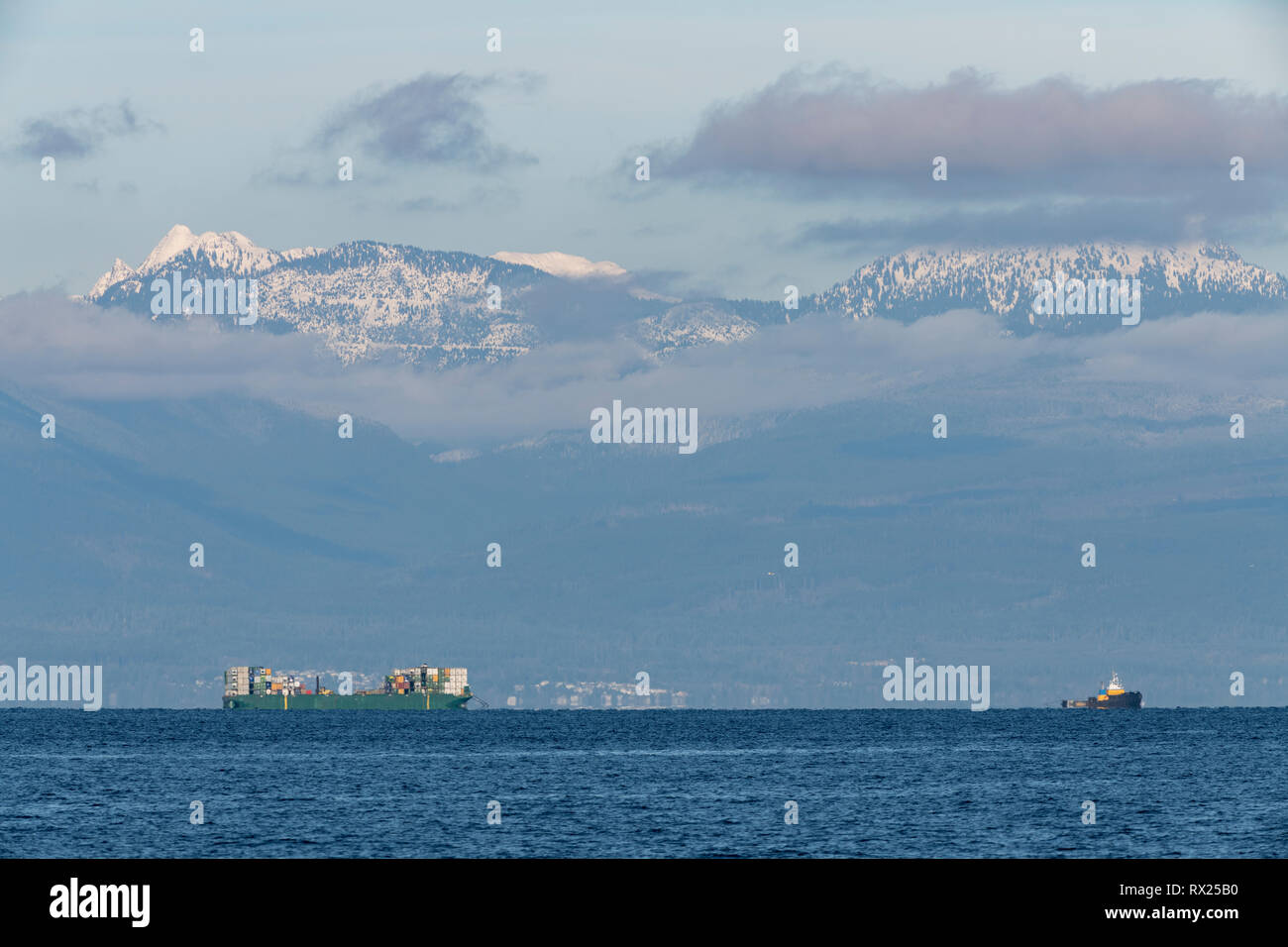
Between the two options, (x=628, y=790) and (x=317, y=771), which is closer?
(x=628, y=790)

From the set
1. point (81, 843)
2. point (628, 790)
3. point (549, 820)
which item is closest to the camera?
point (81, 843)

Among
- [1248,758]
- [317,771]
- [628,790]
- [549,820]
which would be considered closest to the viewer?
[549,820]
